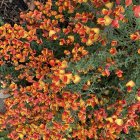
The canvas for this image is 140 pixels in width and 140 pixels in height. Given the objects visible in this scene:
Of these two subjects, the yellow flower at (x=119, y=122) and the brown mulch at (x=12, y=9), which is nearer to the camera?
the yellow flower at (x=119, y=122)

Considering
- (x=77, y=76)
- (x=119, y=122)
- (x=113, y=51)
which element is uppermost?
(x=113, y=51)

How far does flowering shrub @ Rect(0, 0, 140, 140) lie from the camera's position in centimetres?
210

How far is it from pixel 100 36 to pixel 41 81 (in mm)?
498

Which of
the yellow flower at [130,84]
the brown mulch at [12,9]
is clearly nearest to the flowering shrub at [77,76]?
the yellow flower at [130,84]

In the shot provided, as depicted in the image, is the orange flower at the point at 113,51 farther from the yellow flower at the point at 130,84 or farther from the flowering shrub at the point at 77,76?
the yellow flower at the point at 130,84

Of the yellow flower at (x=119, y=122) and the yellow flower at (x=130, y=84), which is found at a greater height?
the yellow flower at (x=130, y=84)

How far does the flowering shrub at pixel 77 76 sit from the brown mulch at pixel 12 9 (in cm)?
45

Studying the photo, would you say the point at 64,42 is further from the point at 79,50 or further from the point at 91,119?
the point at 91,119

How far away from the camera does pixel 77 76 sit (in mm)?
2076

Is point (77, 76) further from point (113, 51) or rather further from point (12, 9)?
point (12, 9)

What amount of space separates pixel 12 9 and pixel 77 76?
1.32 metres

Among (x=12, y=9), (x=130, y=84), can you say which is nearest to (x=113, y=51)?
(x=130, y=84)

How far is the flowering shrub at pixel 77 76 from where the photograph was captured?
6.88 ft

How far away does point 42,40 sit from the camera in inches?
105
